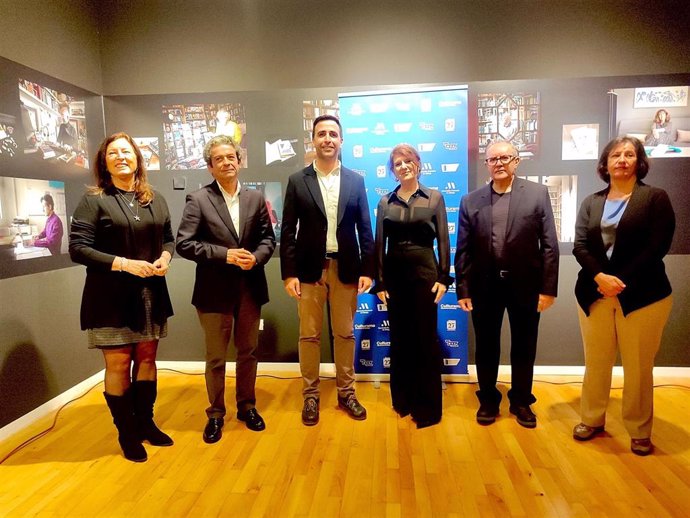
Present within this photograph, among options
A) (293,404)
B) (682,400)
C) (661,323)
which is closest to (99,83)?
(293,404)

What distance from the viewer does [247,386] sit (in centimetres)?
294

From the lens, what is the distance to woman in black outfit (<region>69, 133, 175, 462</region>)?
2389mm

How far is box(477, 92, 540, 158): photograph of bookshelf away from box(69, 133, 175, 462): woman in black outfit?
8.41 ft

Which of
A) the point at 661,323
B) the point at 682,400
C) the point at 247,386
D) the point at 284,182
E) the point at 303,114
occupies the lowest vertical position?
the point at 682,400

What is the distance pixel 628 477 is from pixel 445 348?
1.49 m

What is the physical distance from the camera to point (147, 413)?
2689mm

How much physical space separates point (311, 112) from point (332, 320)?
5.85ft

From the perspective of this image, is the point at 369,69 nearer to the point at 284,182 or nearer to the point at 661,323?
the point at 284,182

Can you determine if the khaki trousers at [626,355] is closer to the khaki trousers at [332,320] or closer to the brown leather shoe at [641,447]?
the brown leather shoe at [641,447]

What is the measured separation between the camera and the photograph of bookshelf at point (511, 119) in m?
3.58

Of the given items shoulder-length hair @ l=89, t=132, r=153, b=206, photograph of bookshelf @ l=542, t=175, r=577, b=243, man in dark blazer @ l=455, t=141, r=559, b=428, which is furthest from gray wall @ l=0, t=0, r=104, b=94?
photograph of bookshelf @ l=542, t=175, r=577, b=243

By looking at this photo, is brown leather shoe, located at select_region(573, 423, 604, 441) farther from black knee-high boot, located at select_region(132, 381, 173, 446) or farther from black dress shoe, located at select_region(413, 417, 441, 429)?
black knee-high boot, located at select_region(132, 381, 173, 446)

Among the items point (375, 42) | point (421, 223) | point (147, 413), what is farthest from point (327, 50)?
point (147, 413)

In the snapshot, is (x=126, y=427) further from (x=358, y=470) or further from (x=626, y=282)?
(x=626, y=282)
